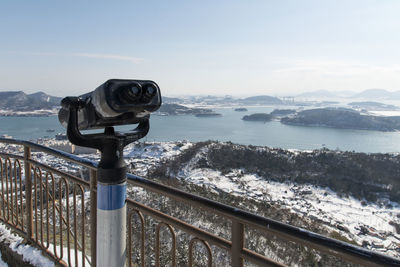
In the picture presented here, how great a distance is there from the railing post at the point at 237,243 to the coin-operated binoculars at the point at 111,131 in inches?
13.6

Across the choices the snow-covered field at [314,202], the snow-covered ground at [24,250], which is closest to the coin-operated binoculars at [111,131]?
the snow-covered ground at [24,250]

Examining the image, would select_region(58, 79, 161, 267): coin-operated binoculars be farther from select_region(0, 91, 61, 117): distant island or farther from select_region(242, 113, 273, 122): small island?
select_region(242, 113, 273, 122): small island

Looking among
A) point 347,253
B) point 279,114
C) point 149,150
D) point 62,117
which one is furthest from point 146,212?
point 279,114

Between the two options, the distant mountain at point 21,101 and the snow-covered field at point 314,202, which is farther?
the distant mountain at point 21,101

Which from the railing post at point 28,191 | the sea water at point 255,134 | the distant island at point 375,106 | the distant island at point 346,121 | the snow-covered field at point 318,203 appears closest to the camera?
the railing post at point 28,191

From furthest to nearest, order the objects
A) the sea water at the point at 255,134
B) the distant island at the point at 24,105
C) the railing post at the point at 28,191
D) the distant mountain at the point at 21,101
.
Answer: the distant mountain at the point at 21,101 → the distant island at the point at 24,105 → the sea water at the point at 255,134 → the railing post at the point at 28,191

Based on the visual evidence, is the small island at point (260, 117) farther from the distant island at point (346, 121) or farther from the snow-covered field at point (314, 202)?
the snow-covered field at point (314, 202)

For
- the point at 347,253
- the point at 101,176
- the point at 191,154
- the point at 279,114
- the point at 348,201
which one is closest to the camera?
the point at 347,253

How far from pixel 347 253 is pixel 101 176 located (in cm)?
68

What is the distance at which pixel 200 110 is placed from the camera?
76625 mm

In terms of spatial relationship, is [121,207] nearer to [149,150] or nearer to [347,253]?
[347,253]

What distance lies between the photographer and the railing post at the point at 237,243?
88cm

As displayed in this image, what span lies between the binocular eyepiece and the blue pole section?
20 centimetres

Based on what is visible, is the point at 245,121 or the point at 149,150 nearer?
the point at 149,150
